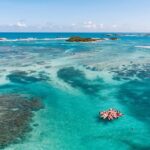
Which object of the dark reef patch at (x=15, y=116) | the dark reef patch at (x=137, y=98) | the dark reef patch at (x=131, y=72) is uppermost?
the dark reef patch at (x=15, y=116)

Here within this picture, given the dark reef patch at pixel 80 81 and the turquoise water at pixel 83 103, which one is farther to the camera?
the dark reef patch at pixel 80 81

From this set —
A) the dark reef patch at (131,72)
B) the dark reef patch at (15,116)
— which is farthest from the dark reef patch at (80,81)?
the dark reef patch at (15,116)

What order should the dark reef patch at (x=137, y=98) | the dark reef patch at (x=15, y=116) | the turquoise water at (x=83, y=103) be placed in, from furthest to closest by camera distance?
the dark reef patch at (x=137, y=98) → the dark reef patch at (x=15, y=116) → the turquoise water at (x=83, y=103)

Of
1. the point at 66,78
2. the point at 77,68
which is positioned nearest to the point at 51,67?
the point at 77,68

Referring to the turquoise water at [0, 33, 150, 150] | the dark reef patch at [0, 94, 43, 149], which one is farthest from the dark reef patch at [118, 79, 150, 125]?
the dark reef patch at [0, 94, 43, 149]

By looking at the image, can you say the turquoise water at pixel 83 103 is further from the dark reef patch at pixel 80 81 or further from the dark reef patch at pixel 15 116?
the dark reef patch at pixel 15 116

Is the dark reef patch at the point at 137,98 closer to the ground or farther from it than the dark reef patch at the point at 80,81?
farther from it

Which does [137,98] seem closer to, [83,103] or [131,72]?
[83,103]
